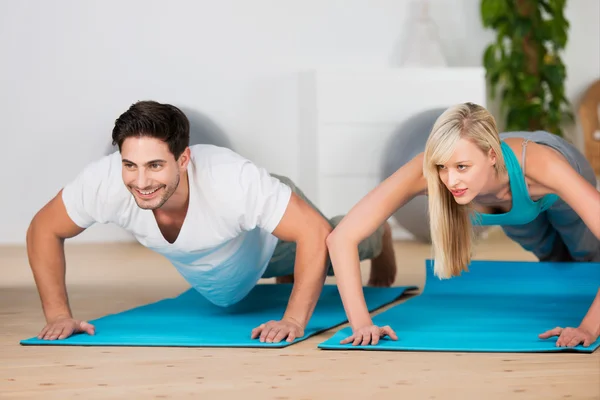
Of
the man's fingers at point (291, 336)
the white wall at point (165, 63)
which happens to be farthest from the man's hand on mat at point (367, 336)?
the white wall at point (165, 63)

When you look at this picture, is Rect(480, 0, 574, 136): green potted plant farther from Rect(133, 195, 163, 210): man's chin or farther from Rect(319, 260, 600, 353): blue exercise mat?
Rect(133, 195, 163, 210): man's chin

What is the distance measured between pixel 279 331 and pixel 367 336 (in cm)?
21

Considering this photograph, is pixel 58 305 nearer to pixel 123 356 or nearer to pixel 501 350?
pixel 123 356

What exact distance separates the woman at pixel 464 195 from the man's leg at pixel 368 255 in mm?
282

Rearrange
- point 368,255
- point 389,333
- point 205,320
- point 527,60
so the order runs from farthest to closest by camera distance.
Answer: point 527,60 → point 368,255 → point 205,320 → point 389,333

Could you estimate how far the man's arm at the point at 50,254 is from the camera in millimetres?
2258

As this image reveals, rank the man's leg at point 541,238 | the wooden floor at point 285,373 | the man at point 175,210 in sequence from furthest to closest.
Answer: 1. the man's leg at point 541,238
2. the man at point 175,210
3. the wooden floor at point 285,373

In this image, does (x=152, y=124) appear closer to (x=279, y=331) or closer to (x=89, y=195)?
(x=89, y=195)

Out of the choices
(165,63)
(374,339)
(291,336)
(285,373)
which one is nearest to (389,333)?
(374,339)

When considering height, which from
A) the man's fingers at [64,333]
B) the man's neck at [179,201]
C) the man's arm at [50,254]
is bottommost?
the man's fingers at [64,333]

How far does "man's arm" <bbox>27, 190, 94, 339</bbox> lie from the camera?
2258 millimetres

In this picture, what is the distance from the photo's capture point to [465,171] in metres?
2.04

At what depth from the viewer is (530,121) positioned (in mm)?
5215

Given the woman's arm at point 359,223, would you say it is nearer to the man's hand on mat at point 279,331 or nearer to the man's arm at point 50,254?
the man's hand on mat at point 279,331
